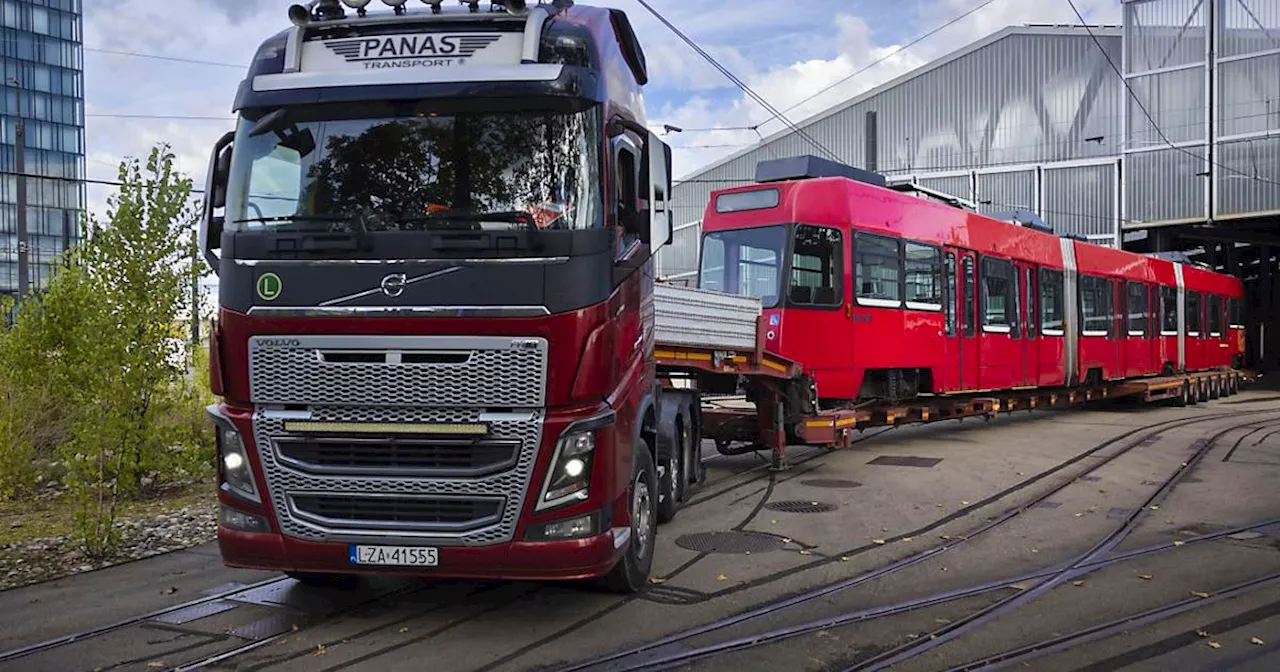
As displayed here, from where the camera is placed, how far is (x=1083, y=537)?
9281 millimetres

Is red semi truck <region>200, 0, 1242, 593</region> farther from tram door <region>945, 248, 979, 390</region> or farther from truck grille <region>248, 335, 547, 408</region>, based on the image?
tram door <region>945, 248, 979, 390</region>

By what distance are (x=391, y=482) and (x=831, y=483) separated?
7.55 m

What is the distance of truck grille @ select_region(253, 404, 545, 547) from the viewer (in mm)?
5980

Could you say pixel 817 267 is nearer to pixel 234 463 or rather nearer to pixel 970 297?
pixel 970 297

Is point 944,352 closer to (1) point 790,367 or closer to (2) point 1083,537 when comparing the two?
(1) point 790,367

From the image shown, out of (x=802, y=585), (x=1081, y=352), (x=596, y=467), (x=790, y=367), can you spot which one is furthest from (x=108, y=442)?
(x=1081, y=352)

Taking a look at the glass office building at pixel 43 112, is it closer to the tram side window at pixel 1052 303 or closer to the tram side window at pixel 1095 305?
the tram side window at pixel 1095 305

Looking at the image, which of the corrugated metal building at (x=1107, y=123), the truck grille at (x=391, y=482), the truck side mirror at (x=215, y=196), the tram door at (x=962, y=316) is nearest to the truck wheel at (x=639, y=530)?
the truck grille at (x=391, y=482)

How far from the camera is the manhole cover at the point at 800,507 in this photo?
35.0 feet

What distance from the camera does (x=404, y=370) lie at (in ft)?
19.7

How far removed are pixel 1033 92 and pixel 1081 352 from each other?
1863 centimetres

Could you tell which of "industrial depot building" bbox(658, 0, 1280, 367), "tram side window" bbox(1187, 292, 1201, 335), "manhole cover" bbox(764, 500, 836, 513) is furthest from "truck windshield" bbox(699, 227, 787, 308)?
"tram side window" bbox(1187, 292, 1201, 335)

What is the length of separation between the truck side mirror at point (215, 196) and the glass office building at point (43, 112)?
273ft

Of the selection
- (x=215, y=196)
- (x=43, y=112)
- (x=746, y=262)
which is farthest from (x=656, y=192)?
(x=43, y=112)
